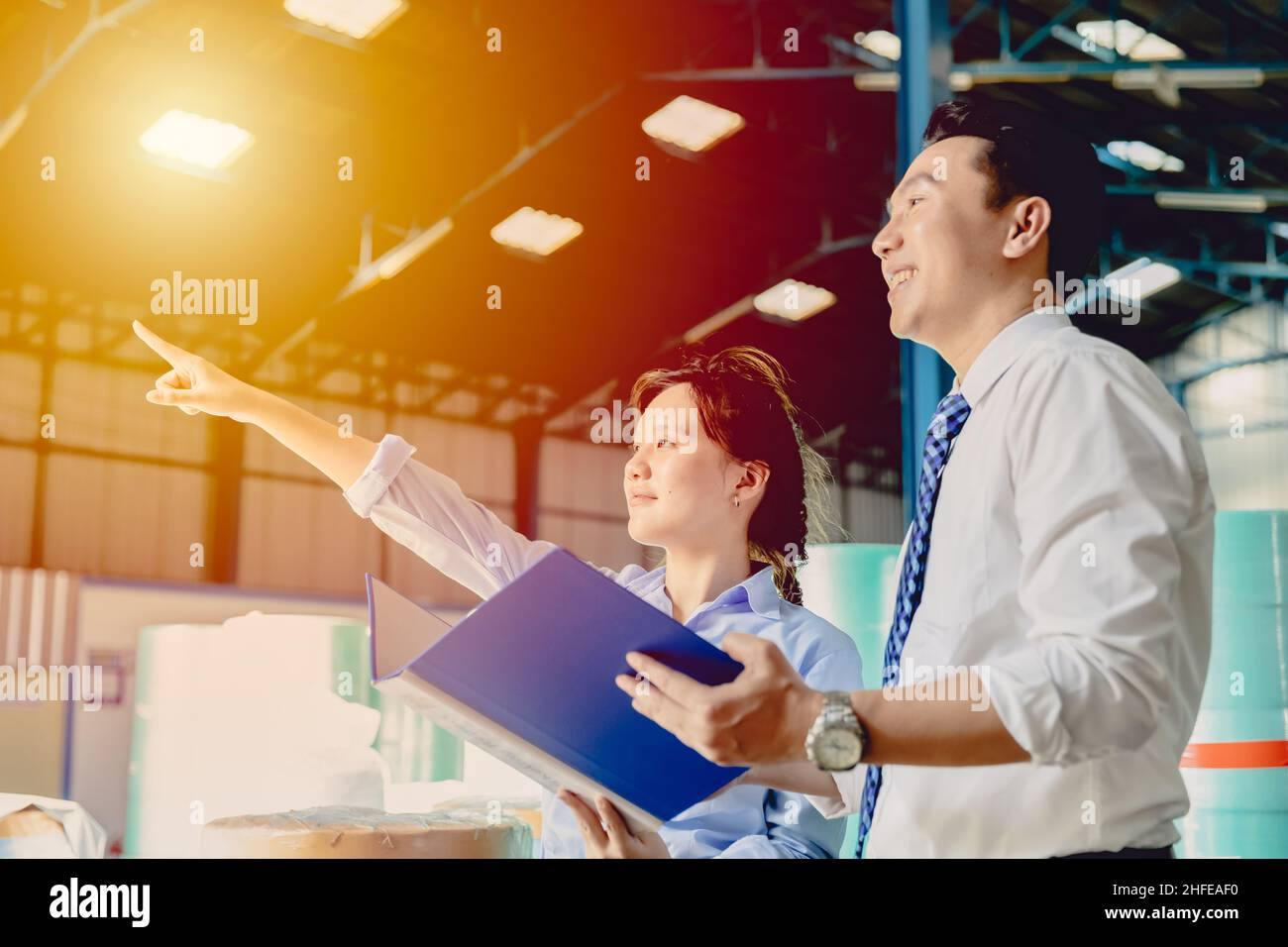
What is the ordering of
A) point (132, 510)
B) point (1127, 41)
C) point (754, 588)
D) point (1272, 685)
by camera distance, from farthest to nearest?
point (132, 510) → point (1127, 41) → point (1272, 685) → point (754, 588)

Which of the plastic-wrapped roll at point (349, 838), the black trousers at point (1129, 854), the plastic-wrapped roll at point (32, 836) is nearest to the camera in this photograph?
the black trousers at point (1129, 854)

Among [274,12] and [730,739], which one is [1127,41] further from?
[730,739]

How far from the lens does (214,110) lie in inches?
375

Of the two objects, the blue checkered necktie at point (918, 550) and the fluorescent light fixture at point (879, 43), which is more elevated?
the fluorescent light fixture at point (879, 43)

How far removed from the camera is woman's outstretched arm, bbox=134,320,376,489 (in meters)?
1.91

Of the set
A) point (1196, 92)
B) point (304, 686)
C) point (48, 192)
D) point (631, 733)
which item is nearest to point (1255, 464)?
point (1196, 92)

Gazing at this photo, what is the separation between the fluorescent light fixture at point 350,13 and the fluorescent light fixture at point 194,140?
1341 millimetres

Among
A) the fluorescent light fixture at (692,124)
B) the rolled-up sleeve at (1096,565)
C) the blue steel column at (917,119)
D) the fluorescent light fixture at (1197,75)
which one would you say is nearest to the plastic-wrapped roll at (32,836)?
the rolled-up sleeve at (1096,565)

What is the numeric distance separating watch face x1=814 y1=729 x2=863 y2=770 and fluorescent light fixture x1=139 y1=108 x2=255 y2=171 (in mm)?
9699

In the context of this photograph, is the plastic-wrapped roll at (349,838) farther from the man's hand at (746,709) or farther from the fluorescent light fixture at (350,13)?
the fluorescent light fixture at (350,13)

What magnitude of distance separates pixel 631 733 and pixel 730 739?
7.7 inches

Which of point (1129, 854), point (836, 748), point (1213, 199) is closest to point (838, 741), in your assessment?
point (836, 748)

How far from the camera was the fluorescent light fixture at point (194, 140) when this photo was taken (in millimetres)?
9578

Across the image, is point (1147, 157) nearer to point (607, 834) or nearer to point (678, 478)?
point (678, 478)
